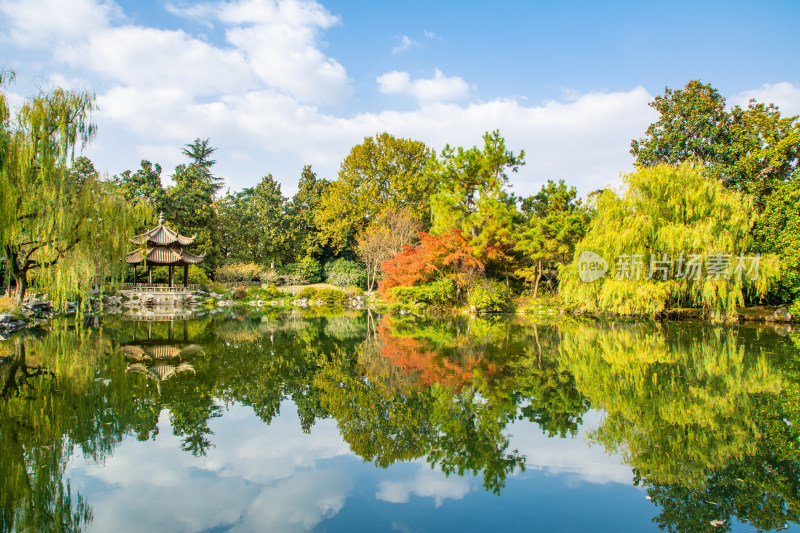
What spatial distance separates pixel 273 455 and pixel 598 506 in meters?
2.70

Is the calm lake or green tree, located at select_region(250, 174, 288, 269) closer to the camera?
the calm lake

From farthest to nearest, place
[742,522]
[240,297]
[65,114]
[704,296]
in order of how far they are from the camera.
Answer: [240,297]
[704,296]
[65,114]
[742,522]

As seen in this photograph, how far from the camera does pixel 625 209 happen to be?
1428cm

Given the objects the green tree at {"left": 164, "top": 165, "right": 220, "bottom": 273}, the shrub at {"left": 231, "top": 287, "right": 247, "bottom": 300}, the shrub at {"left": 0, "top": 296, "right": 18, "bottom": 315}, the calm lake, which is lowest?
the shrub at {"left": 231, "top": 287, "right": 247, "bottom": 300}

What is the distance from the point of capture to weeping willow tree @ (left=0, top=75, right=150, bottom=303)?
27.4 ft

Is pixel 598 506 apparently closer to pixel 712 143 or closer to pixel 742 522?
pixel 742 522

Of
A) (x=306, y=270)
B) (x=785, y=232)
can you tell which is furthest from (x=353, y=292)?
(x=785, y=232)

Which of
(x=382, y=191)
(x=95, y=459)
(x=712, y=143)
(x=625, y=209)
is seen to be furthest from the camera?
(x=382, y=191)

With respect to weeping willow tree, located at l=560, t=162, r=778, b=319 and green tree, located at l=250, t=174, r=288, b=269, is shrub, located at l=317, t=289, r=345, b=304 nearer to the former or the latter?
green tree, located at l=250, t=174, r=288, b=269

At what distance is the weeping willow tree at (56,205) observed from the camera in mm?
8352

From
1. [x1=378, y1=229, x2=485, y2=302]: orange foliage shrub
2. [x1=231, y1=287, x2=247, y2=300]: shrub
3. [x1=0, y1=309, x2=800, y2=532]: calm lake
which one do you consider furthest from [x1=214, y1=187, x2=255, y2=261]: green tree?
[x1=0, y1=309, x2=800, y2=532]: calm lake

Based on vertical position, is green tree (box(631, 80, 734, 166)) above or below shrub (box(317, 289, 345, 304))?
above

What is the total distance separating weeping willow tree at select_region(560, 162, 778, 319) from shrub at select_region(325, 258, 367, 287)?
50.4 feet

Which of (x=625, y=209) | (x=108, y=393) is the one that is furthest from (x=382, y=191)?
(x=108, y=393)
